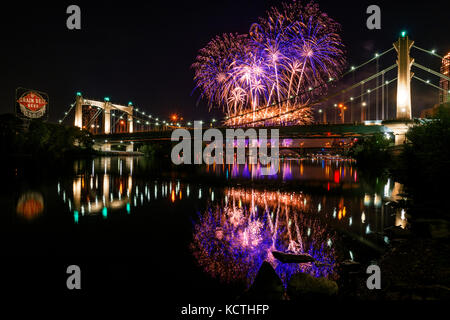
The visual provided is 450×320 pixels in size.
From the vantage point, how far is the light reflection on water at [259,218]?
822cm

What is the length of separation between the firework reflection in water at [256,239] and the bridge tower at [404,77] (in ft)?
94.1

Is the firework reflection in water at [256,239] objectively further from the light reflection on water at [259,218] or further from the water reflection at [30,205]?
→ the water reflection at [30,205]

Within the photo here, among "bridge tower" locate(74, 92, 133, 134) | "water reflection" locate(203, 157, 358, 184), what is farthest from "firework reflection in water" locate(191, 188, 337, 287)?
"bridge tower" locate(74, 92, 133, 134)

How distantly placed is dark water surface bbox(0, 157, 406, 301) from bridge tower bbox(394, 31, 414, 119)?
2336cm

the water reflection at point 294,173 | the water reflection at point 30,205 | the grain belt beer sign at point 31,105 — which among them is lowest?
the water reflection at point 30,205

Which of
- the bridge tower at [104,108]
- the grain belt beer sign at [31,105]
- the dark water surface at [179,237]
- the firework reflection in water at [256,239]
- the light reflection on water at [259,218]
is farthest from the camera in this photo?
the bridge tower at [104,108]

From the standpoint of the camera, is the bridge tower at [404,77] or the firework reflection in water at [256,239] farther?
the bridge tower at [404,77]

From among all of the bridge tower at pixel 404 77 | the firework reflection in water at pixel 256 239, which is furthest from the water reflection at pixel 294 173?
the firework reflection in water at pixel 256 239

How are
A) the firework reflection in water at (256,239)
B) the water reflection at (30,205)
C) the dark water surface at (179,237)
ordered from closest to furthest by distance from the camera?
the dark water surface at (179,237) → the firework reflection in water at (256,239) → the water reflection at (30,205)

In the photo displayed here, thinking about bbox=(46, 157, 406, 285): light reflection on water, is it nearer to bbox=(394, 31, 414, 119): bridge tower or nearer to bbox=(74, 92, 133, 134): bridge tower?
bbox=(394, 31, 414, 119): bridge tower

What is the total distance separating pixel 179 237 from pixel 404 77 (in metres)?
38.5

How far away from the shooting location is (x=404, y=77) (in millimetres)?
38344

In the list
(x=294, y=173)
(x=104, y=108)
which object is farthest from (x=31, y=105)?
(x=294, y=173)

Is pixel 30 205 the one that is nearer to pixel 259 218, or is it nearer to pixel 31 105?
pixel 259 218
